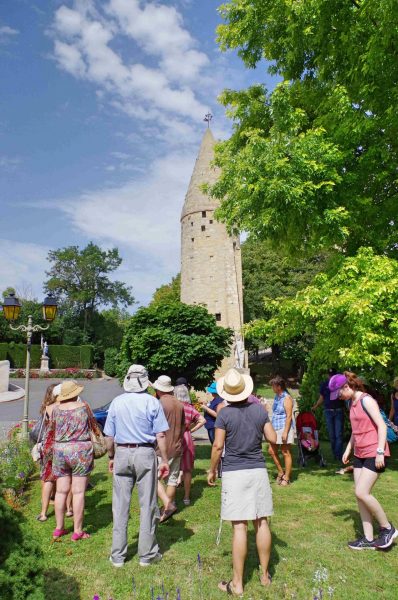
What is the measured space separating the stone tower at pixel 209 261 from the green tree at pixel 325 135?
71.9 ft

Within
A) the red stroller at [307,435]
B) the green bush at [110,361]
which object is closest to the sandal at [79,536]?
the red stroller at [307,435]

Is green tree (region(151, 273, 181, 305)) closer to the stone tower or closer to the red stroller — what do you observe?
the stone tower

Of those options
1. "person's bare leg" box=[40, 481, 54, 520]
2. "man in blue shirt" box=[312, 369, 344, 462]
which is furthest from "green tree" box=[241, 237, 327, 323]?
"person's bare leg" box=[40, 481, 54, 520]

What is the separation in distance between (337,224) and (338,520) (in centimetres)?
481

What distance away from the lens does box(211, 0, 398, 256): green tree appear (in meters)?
7.36

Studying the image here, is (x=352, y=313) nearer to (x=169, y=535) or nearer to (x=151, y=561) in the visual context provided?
(x=169, y=535)

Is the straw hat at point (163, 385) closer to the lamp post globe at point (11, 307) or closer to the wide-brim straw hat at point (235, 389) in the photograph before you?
the wide-brim straw hat at point (235, 389)

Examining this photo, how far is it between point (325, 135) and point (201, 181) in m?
25.2

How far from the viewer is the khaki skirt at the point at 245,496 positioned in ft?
11.4

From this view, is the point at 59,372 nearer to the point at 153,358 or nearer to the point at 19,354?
the point at 19,354

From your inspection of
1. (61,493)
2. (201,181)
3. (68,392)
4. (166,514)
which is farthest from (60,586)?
(201,181)

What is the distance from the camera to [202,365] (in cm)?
989

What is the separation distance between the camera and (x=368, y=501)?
412 cm

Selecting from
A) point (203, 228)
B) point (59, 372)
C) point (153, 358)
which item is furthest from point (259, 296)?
point (153, 358)
